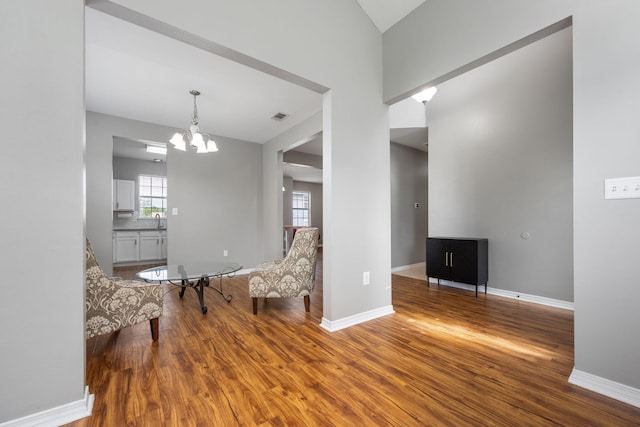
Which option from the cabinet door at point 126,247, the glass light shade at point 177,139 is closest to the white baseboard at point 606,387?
the glass light shade at point 177,139

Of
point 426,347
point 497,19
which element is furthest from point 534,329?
point 497,19

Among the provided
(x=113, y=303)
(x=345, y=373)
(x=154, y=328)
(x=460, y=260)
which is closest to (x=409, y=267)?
(x=460, y=260)

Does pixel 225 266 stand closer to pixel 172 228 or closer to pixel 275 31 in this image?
pixel 172 228

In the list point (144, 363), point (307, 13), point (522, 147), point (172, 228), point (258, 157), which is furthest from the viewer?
point (258, 157)

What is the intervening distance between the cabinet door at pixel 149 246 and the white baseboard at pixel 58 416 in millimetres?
5769

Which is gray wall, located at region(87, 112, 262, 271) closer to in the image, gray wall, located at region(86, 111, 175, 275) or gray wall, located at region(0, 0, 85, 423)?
gray wall, located at region(86, 111, 175, 275)

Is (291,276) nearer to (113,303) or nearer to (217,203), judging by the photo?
(113,303)

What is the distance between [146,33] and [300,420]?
3.02 metres

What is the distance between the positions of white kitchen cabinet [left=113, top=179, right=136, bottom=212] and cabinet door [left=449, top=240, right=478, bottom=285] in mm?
7348

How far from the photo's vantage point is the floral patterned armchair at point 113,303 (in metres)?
1.94

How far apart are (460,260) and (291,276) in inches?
96.7

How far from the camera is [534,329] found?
2.47m

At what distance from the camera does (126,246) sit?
20.1 feet

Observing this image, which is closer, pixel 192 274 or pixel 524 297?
pixel 192 274
